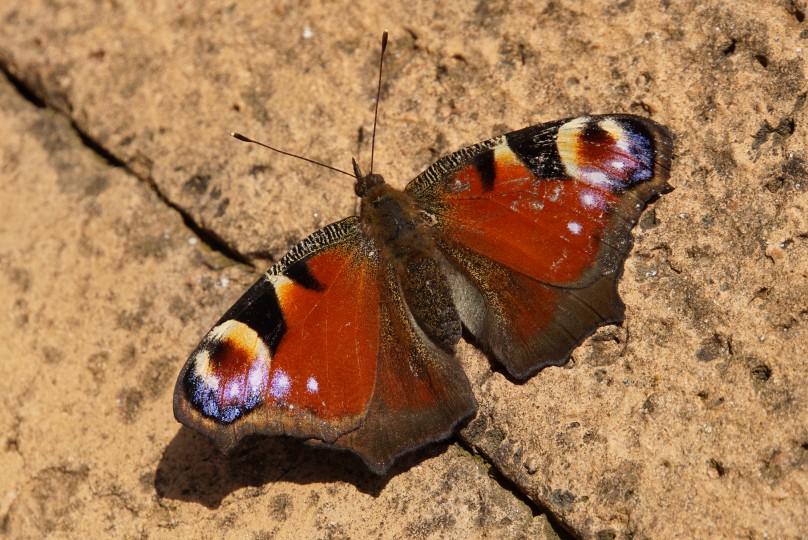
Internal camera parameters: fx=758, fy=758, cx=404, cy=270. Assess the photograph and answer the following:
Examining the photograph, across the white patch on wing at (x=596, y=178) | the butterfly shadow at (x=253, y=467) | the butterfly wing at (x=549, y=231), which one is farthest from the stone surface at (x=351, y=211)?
the white patch on wing at (x=596, y=178)

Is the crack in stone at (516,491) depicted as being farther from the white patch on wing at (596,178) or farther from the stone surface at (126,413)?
the white patch on wing at (596,178)

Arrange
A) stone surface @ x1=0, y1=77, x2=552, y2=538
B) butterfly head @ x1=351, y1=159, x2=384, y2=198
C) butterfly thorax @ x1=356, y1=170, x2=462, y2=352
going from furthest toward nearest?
butterfly head @ x1=351, y1=159, x2=384, y2=198 → stone surface @ x1=0, y1=77, x2=552, y2=538 → butterfly thorax @ x1=356, y1=170, x2=462, y2=352

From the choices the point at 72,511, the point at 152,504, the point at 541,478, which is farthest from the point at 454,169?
the point at 72,511

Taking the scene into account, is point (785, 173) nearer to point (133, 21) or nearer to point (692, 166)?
point (692, 166)

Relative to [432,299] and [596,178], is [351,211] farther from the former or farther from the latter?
[596,178]

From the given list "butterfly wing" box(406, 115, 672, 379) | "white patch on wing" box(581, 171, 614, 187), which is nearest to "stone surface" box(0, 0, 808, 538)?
"butterfly wing" box(406, 115, 672, 379)

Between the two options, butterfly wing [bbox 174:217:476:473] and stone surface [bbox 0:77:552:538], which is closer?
butterfly wing [bbox 174:217:476:473]

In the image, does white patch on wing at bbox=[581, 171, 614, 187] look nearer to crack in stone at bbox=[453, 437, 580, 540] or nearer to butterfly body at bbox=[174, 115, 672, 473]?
butterfly body at bbox=[174, 115, 672, 473]
